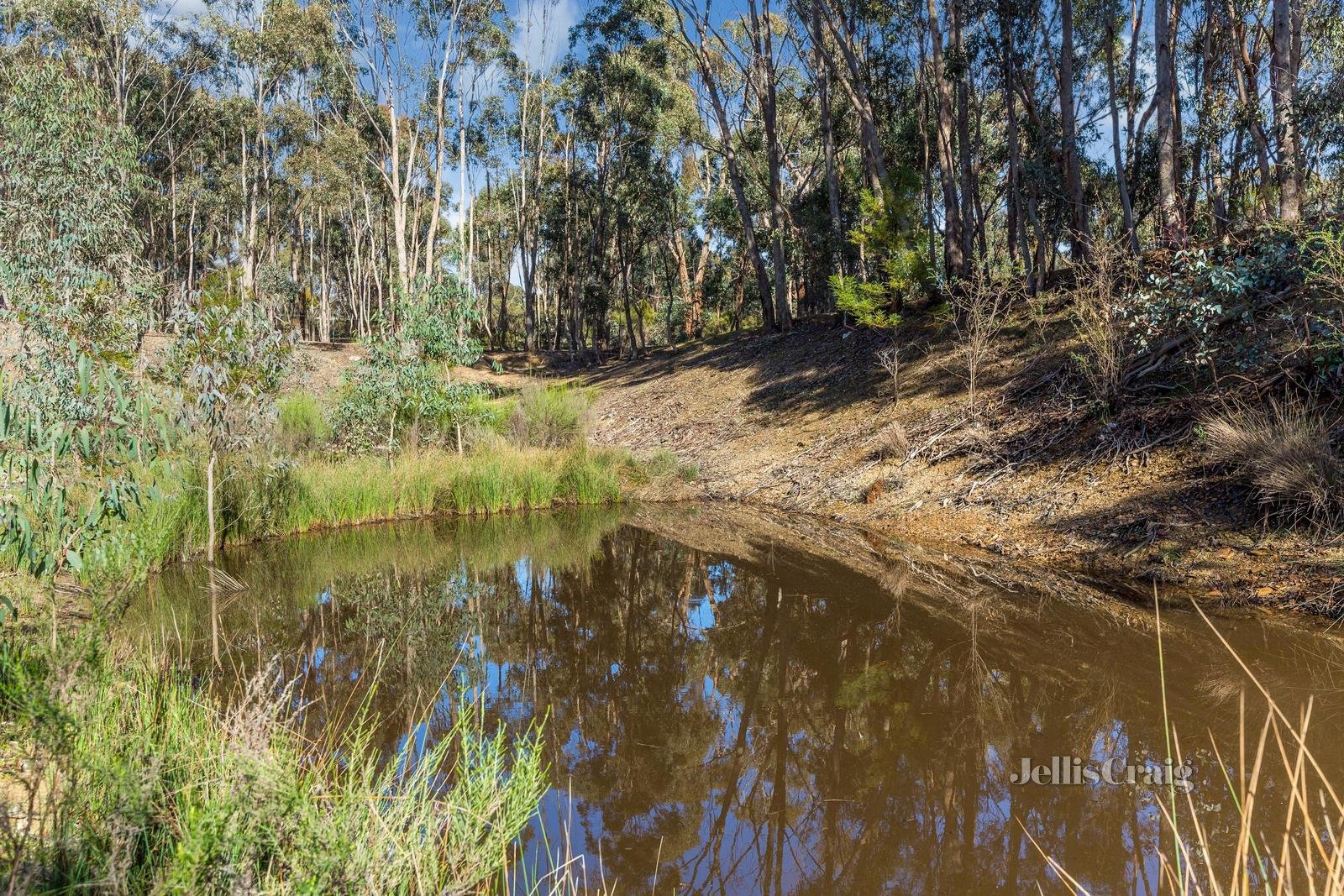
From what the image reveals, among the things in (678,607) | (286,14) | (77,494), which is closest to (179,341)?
(77,494)

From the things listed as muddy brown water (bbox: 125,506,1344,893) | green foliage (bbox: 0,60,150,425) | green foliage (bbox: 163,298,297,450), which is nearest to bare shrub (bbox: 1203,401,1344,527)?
muddy brown water (bbox: 125,506,1344,893)

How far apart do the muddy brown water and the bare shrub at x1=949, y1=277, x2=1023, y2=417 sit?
3.84m

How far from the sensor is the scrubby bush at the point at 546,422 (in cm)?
1345

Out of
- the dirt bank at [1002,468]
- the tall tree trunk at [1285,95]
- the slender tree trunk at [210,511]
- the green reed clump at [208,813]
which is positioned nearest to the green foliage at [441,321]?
the dirt bank at [1002,468]

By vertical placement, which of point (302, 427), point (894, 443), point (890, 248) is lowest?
point (894, 443)

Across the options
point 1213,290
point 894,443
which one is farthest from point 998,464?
point 1213,290

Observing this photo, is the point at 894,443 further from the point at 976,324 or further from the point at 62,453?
the point at 62,453

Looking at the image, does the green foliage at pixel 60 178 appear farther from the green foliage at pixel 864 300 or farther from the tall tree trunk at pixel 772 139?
the tall tree trunk at pixel 772 139

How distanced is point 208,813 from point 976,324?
10.7 metres

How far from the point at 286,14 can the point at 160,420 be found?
25189 mm

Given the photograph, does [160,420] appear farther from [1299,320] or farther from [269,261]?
[269,261]

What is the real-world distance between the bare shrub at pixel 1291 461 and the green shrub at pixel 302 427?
36.4 feet

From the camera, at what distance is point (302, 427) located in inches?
484

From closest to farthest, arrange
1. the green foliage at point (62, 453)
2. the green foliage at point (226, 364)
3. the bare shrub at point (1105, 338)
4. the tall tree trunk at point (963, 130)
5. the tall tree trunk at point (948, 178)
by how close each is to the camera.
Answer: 1. the green foliage at point (62, 453)
2. the green foliage at point (226, 364)
3. the bare shrub at point (1105, 338)
4. the tall tree trunk at point (963, 130)
5. the tall tree trunk at point (948, 178)
